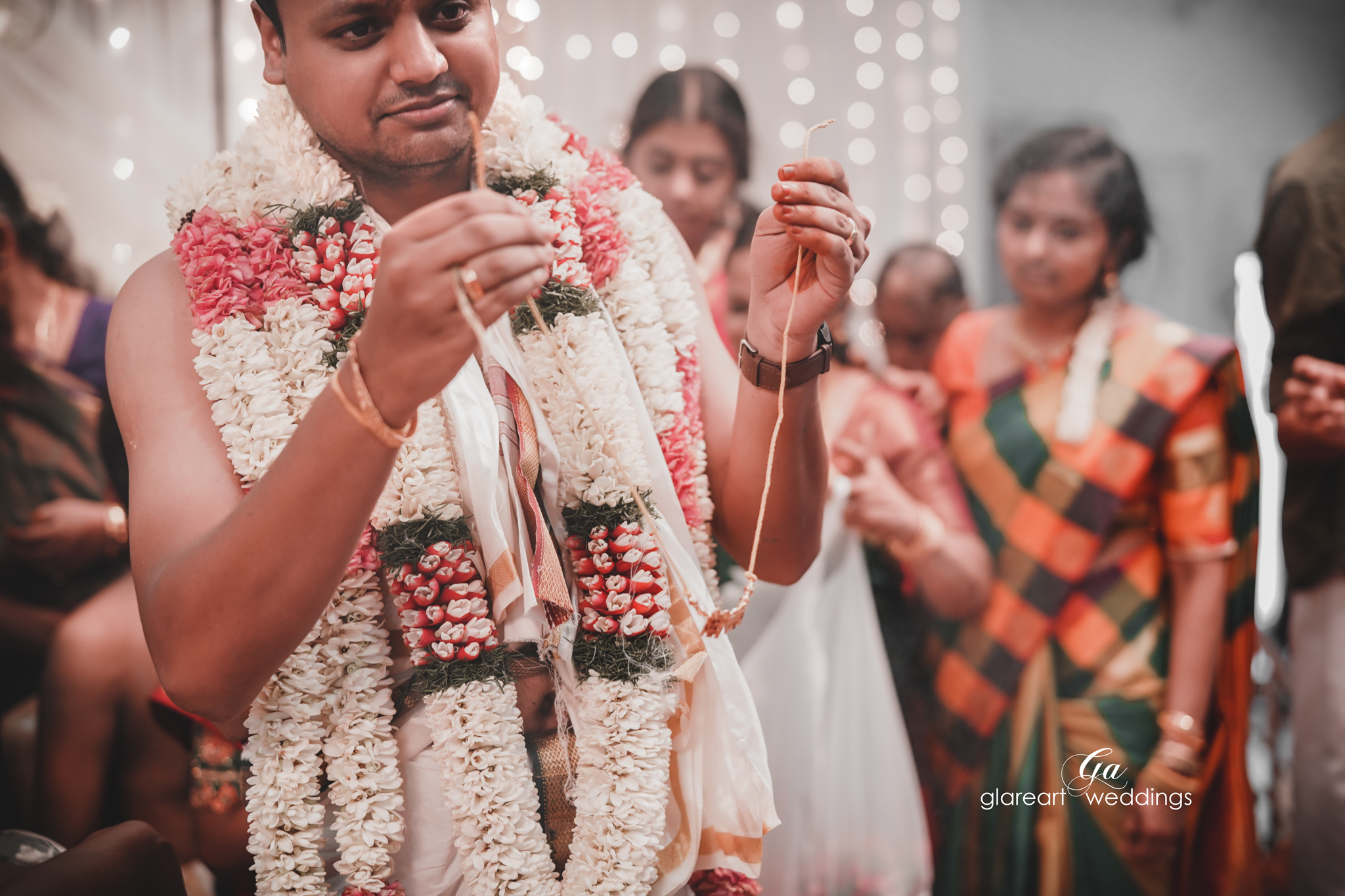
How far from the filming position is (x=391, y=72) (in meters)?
1.09

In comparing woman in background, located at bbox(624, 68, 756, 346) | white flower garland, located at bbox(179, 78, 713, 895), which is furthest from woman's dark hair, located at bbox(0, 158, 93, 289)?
white flower garland, located at bbox(179, 78, 713, 895)

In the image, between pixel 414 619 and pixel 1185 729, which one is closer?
pixel 414 619

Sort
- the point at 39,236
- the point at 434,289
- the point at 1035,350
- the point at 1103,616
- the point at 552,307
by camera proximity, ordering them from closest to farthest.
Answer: the point at 434,289
the point at 552,307
the point at 1103,616
the point at 1035,350
the point at 39,236

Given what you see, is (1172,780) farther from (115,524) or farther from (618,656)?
(115,524)

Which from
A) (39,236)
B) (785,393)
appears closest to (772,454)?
(785,393)

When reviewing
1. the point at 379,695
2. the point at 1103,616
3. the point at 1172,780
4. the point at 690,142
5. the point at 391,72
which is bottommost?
the point at 1172,780

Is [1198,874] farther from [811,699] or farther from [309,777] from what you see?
[309,777]

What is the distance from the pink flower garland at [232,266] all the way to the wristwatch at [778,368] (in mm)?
604

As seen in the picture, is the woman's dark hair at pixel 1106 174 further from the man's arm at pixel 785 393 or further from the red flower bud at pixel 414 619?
the red flower bud at pixel 414 619

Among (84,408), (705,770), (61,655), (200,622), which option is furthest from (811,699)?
(84,408)

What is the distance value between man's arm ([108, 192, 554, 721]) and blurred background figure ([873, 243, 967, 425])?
7.53 feet

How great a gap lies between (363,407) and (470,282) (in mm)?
161

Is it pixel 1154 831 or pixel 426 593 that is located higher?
pixel 426 593

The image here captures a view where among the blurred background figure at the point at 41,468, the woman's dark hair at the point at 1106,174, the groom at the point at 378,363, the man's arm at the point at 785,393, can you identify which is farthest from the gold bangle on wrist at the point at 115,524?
the woman's dark hair at the point at 1106,174
